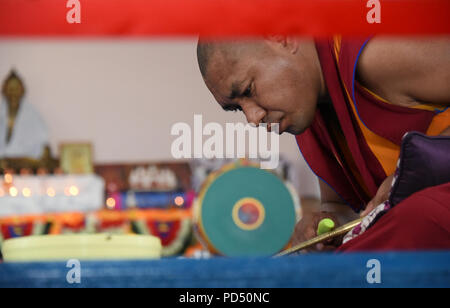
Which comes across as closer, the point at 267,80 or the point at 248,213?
the point at 267,80

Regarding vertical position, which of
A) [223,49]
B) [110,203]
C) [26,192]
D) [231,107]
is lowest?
[110,203]

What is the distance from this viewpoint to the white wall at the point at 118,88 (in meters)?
1.29

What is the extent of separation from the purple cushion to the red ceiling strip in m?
0.34

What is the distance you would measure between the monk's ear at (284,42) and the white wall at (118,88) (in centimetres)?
17

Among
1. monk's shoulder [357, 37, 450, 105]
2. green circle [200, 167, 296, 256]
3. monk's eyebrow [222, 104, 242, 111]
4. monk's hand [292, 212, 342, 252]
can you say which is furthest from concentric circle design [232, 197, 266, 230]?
monk's shoulder [357, 37, 450, 105]

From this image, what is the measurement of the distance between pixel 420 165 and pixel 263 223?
66 cm

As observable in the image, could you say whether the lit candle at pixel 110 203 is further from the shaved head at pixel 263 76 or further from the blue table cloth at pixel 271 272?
the blue table cloth at pixel 271 272

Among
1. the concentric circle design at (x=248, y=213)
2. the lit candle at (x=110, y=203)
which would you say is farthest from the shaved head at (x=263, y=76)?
the lit candle at (x=110, y=203)

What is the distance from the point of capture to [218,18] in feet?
4.12

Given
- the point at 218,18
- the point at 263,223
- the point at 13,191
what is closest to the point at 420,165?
the point at 218,18

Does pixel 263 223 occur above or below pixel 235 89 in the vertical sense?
below

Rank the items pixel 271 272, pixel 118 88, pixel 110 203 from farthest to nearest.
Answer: pixel 110 203 → pixel 118 88 → pixel 271 272

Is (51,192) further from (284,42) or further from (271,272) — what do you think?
(271,272)

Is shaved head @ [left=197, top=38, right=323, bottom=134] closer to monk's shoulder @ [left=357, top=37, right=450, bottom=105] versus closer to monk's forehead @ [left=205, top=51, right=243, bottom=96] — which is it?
monk's forehead @ [left=205, top=51, right=243, bottom=96]
